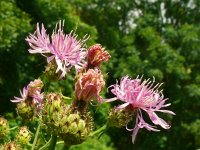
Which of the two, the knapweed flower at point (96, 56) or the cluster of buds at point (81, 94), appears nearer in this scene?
the cluster of buds at point (81, 94)

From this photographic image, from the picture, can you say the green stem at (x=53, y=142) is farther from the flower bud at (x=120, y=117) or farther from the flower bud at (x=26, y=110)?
the flower bud at (x=26, y=110)

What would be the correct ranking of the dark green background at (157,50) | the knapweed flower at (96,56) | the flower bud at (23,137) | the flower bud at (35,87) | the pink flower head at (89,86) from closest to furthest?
1. the pink flower head at (89,86)
2. the knapweed flower at (96,56)
3. the flower bud at (35,87)
4. the flower bud at (23,137)
5. the dark green background at (157,50)

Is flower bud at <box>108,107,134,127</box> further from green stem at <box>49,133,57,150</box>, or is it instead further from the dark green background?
the dark green background

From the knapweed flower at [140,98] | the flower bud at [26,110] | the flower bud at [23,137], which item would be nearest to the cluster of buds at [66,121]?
the knapweed flower at [140,98]

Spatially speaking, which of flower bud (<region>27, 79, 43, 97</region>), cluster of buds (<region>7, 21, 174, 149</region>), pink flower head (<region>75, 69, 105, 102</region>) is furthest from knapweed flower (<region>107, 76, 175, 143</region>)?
flower bud (<region>27, 79, 43, 97</region>)

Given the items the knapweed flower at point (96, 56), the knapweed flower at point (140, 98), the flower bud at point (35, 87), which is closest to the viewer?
the knapweed flower at point (140, 98)

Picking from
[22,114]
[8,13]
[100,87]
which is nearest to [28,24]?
[8,13]
